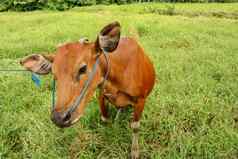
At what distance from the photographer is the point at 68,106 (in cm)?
192

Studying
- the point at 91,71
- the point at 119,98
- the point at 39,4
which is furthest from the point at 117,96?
the point at 39,4

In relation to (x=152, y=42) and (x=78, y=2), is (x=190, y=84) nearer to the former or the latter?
(x=152, y=42)

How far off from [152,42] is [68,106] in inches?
196

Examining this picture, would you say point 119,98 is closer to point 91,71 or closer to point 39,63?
point 91,71

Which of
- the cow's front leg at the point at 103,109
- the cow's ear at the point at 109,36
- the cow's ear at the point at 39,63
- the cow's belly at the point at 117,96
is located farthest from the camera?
the cow's front leg at the point at 103,109

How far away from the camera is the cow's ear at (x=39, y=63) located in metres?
2.17

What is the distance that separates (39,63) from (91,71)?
0.39m

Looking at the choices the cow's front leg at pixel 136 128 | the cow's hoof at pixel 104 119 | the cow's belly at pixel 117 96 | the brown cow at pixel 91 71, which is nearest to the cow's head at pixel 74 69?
the brown cow at pixel 91 71

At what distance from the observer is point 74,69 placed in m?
1.95

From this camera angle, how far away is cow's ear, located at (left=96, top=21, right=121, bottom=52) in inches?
81.0

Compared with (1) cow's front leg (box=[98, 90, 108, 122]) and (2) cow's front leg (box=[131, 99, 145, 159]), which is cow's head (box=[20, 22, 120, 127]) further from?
(1) cow's front leg (box=[98, 90, 108, 122])

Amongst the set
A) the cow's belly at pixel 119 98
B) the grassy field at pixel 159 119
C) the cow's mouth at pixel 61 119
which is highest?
the cow's mouth at pixel 61 119

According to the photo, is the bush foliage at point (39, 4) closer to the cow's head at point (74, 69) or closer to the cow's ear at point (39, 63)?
the cow's ear at point (39, 63)

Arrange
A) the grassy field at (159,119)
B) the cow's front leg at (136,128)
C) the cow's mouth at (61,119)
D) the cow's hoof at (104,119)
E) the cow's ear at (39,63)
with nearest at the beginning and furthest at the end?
the cow's mouth at (61,119), the cow's ear at (39,63), the cow's front leg at (136,128), the grassy field at (159,119), the cow's hoof at (104,119)
